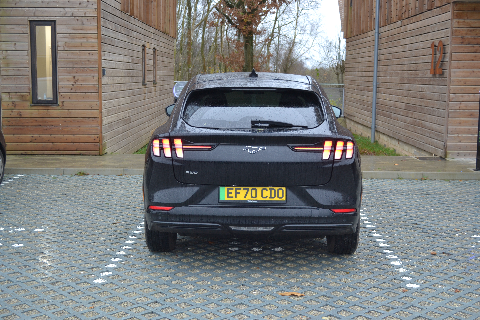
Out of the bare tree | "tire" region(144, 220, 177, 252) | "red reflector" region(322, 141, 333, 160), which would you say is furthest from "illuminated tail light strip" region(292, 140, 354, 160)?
the bare tree

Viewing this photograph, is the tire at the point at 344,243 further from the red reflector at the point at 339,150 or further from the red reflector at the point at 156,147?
the red reflector at the point at 156,147

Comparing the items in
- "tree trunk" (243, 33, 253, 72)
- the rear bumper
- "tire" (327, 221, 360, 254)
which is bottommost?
"tire" (327, 221, 360, 254)

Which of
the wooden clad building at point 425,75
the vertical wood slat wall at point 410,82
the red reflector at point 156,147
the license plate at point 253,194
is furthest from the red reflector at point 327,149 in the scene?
the vertical wood slat wall at point 410,82

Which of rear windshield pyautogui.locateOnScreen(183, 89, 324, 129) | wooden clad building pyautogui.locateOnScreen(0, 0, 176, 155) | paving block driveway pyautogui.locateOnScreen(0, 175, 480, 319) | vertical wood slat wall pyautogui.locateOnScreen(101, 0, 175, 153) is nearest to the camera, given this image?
paving block driveway pyautogui.locateOnScreen(0, 175, 480, 319)

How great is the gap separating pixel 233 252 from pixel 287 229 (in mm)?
1107

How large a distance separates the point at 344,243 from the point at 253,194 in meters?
1.23

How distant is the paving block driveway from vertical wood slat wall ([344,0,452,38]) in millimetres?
9136

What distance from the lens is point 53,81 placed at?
14.2 meters

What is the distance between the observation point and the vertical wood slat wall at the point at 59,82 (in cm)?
1388

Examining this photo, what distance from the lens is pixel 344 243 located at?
597 centimetres

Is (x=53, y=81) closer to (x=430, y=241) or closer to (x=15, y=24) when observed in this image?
(x=15, y=24)

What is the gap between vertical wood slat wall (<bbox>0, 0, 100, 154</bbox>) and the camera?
13.9 m

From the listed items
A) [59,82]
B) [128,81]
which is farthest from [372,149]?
[59,82]

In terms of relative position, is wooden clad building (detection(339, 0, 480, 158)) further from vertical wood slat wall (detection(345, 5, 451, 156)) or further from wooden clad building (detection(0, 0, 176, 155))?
wooden clad building (detection(0, 0, 176, 155))
